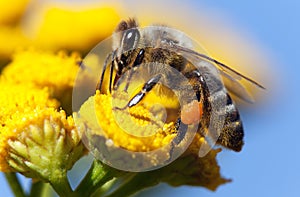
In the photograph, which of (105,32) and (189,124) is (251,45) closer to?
(105,32)

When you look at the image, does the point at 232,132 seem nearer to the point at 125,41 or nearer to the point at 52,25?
the point at 125,41

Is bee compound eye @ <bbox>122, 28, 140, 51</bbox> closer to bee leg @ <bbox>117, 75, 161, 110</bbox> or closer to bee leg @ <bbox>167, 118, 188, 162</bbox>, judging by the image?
bee leg @ <bbox>117, 75, 161, 110</bbox>

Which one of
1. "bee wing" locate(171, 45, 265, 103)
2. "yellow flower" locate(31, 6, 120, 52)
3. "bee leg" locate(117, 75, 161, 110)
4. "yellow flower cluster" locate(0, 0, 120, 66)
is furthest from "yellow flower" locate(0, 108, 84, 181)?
"yellow flower" locate(31, 6, 120, 52)

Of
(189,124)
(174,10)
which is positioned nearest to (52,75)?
(189,124)

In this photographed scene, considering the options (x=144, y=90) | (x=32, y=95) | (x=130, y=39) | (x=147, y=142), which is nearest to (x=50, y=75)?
(x=32, y=95)

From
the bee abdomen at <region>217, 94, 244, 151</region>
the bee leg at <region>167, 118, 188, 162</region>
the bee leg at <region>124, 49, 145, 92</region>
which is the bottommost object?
the bee abdomen at <region>217, 94, 244, 151</region>

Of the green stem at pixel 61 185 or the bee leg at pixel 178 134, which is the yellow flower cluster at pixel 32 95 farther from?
the bee leg at pixel 178 134

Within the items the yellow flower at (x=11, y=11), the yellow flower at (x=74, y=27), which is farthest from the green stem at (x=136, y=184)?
the yellow flower at (x=11, y=11)
